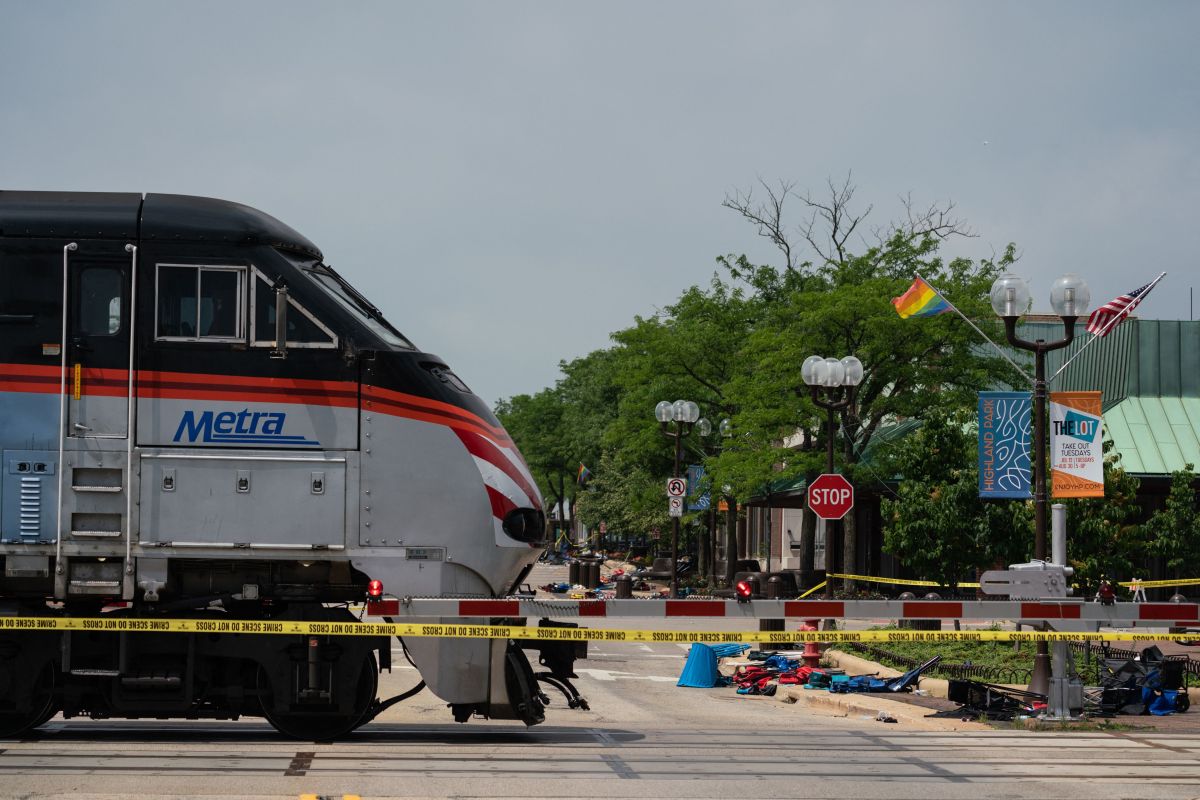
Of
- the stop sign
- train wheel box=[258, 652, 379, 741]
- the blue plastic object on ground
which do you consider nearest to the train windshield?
train wheel box=[258, 652, 379, 741]

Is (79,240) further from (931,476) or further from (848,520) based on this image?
(848,520)

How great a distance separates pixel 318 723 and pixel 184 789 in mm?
2482

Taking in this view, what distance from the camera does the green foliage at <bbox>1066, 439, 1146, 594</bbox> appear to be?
26.6 metres

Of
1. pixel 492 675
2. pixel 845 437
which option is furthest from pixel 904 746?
pixel 845 437

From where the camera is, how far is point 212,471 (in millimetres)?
11438

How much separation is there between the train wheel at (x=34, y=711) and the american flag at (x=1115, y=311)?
20.3m

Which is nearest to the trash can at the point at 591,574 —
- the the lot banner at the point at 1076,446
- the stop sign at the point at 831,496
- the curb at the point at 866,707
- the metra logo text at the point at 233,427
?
the stop sign at the point at 831,496

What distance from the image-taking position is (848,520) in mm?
37875

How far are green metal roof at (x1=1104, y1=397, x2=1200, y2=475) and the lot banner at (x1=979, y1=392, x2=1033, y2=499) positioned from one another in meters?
20.0

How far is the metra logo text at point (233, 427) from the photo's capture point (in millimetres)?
11430

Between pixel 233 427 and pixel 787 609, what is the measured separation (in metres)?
4.83

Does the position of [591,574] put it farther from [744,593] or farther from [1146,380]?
[744,593]

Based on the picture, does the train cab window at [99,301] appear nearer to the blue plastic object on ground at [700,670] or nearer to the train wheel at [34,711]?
the train wheel at [34,711]

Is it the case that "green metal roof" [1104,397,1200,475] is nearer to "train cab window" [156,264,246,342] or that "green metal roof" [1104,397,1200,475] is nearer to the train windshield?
the train windshield
